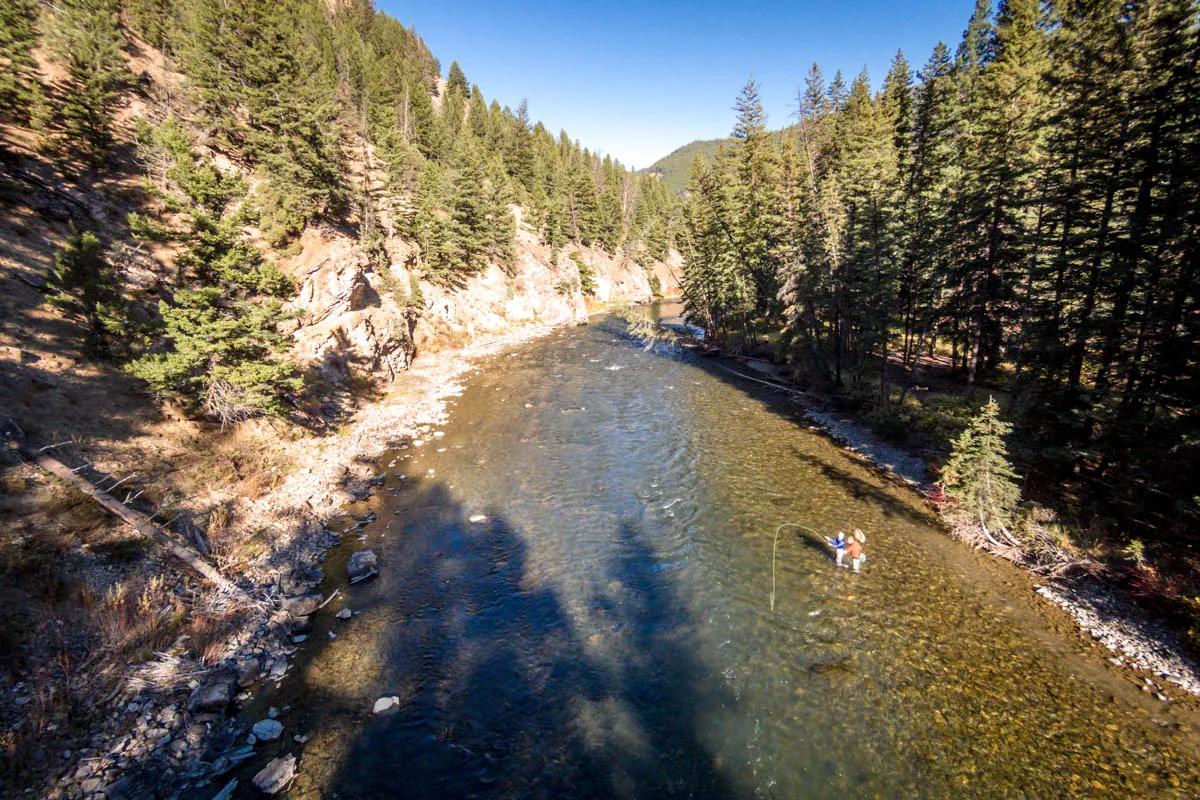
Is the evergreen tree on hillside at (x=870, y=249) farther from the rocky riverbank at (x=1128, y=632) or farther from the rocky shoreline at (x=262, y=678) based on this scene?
the rocky riverbank at (x=1128, y=632)

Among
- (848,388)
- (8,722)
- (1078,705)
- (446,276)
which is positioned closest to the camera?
(8,722)

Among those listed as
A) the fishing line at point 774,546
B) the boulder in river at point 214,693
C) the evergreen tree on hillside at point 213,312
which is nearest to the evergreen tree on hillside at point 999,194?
the fishing line at point 774,546

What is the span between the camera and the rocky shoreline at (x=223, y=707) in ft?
28.7

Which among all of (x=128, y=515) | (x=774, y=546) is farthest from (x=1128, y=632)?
(x=128, y=515)

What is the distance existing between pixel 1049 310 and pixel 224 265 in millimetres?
33304

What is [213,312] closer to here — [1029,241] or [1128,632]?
[1128,632]

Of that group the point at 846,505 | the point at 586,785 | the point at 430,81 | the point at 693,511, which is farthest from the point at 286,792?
the point at 430,81

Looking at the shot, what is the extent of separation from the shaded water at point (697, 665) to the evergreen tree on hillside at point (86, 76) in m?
28.2

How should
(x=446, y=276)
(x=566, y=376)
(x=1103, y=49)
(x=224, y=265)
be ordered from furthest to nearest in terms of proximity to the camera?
(x=446, y=276)
(x=566, y=376)
(x=224, y=265)
(x=1103, y=49)

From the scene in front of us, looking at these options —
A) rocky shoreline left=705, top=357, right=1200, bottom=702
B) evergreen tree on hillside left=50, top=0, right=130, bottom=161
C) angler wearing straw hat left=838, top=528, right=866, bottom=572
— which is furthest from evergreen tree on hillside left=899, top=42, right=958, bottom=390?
evergreen tree on hillside left=50, top=0, right=130, bottom=161

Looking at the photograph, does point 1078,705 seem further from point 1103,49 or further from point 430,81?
point 430,81

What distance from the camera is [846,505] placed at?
19109 mm

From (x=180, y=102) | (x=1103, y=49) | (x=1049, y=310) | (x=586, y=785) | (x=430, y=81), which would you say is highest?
(x=430, y=81)

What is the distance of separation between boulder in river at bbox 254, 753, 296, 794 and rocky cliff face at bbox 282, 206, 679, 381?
1775 centimetres
